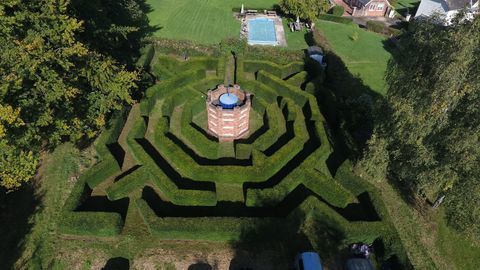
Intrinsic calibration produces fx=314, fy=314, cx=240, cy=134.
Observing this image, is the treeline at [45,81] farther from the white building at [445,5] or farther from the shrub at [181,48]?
the white building at [445,5]

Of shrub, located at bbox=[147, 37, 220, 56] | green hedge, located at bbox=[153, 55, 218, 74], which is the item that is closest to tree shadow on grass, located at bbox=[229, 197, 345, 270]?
green hedge, located at bbox=[153, 55, 218, 74]

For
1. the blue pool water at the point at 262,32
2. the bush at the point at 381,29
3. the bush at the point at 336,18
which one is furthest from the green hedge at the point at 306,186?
the bush at the point at 336,18

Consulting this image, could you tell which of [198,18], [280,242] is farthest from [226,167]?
[198,18]

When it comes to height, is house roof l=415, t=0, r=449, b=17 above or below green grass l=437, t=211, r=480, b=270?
above

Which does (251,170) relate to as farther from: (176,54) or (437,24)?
(176,54)

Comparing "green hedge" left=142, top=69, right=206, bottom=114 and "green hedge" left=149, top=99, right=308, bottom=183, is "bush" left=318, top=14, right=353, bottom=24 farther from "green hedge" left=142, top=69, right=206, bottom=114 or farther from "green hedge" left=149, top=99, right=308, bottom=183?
"green hedge" left=149, top=99, right=308, bottom=183

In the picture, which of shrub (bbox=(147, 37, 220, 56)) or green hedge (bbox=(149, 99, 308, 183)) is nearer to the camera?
green hedge (bbox=(149, 99, 308, 183))
